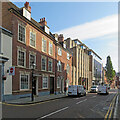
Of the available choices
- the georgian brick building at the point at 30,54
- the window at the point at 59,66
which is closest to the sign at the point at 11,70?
the georgian brick building at the point at 30,54

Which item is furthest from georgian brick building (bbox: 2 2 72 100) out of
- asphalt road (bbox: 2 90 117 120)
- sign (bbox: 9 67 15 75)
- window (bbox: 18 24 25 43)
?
asphalt road (bbox: 2 90 117 120)

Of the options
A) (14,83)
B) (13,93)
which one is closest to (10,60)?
(14,83)

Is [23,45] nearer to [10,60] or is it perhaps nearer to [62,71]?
[10,60]

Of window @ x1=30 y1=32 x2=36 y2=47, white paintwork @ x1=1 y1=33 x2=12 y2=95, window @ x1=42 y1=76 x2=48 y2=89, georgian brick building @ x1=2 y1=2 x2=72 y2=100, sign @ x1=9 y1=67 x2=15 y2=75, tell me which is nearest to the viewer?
sign @ x1=9 y1=67 x2=15 y2=75

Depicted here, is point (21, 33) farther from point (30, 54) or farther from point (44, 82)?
point (44, 82)

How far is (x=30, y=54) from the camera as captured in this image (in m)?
18.9

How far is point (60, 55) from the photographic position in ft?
95.8

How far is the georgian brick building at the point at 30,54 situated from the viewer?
16.1 metres

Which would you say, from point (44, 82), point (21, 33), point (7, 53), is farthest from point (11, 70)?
point (44, 82)

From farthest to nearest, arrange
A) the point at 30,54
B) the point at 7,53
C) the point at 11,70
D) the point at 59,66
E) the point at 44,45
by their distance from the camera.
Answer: the point at 59,66, the point at 44,45, the point at 30,54, the point at 7,53, the point at 11,70

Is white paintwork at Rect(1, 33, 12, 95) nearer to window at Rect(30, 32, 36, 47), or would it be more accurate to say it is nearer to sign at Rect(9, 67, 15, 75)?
sign at Rect(9, 67, 15, 75)

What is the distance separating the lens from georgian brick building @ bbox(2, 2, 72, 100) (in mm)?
16094

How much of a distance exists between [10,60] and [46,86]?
9.68 meters

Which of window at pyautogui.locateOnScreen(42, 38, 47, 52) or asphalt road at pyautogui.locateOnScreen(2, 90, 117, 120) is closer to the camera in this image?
asphalt road at pyautogui.locateOnScreen(2, 90, 117, 120)
